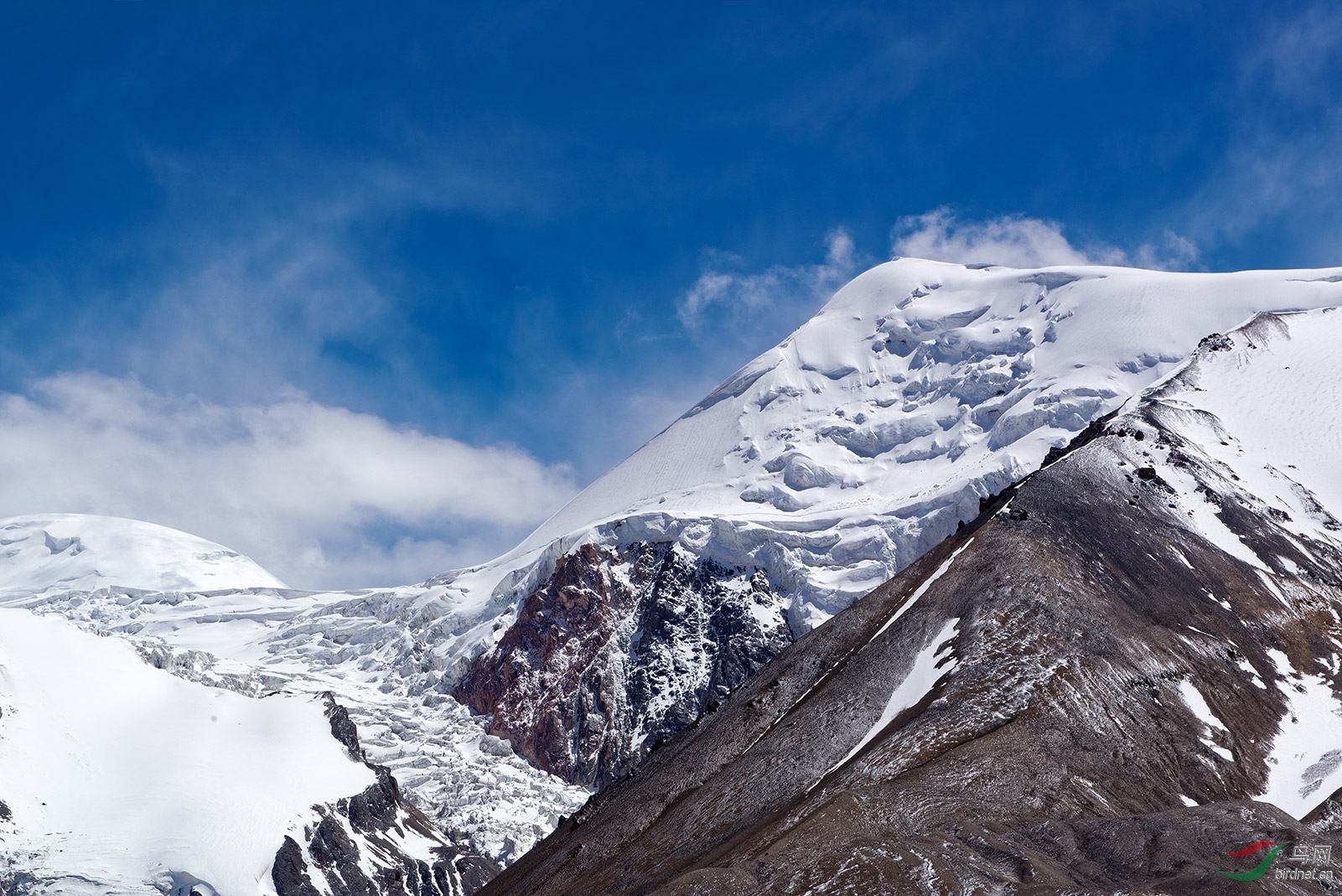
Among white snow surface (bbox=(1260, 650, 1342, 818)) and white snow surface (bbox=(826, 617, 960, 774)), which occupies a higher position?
white snow surface (bbox=(826, 617, 960, 774))

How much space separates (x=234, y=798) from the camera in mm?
193250

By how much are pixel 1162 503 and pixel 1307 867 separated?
68.7 meters

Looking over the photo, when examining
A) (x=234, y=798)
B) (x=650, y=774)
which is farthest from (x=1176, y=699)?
(x=234, y=798)

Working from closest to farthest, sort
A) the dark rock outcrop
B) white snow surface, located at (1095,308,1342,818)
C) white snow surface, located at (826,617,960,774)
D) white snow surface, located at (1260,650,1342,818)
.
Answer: white snow surface, located at (1260,650,1342,818) → white snow surface, located at (1095,308,1342,818) → white snow surface, located at (826,617,960,774) → the dark rock outcrop

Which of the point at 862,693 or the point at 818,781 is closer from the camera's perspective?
the point at 818,781

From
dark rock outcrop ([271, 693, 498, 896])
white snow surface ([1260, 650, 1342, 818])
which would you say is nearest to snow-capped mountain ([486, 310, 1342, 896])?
white snow surface ([1260, 650, 1342, 818])

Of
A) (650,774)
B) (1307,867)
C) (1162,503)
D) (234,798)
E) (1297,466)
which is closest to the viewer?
(1307,867)

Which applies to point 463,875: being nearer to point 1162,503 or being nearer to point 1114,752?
point 1162,503

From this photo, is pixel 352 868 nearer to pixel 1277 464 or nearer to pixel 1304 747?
pixel 1277 464

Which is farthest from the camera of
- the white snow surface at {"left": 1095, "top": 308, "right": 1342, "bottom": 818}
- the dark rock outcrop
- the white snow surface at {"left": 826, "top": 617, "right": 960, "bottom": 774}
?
the dark rock outcrop

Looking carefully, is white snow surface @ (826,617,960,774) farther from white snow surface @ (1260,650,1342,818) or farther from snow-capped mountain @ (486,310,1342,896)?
white snow surface @ (1260,650,1342,818)

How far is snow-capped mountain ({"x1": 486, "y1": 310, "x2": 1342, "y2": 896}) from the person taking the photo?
5859 centimetres

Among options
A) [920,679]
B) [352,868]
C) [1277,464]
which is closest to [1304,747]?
[920,679]

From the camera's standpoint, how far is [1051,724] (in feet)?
244
